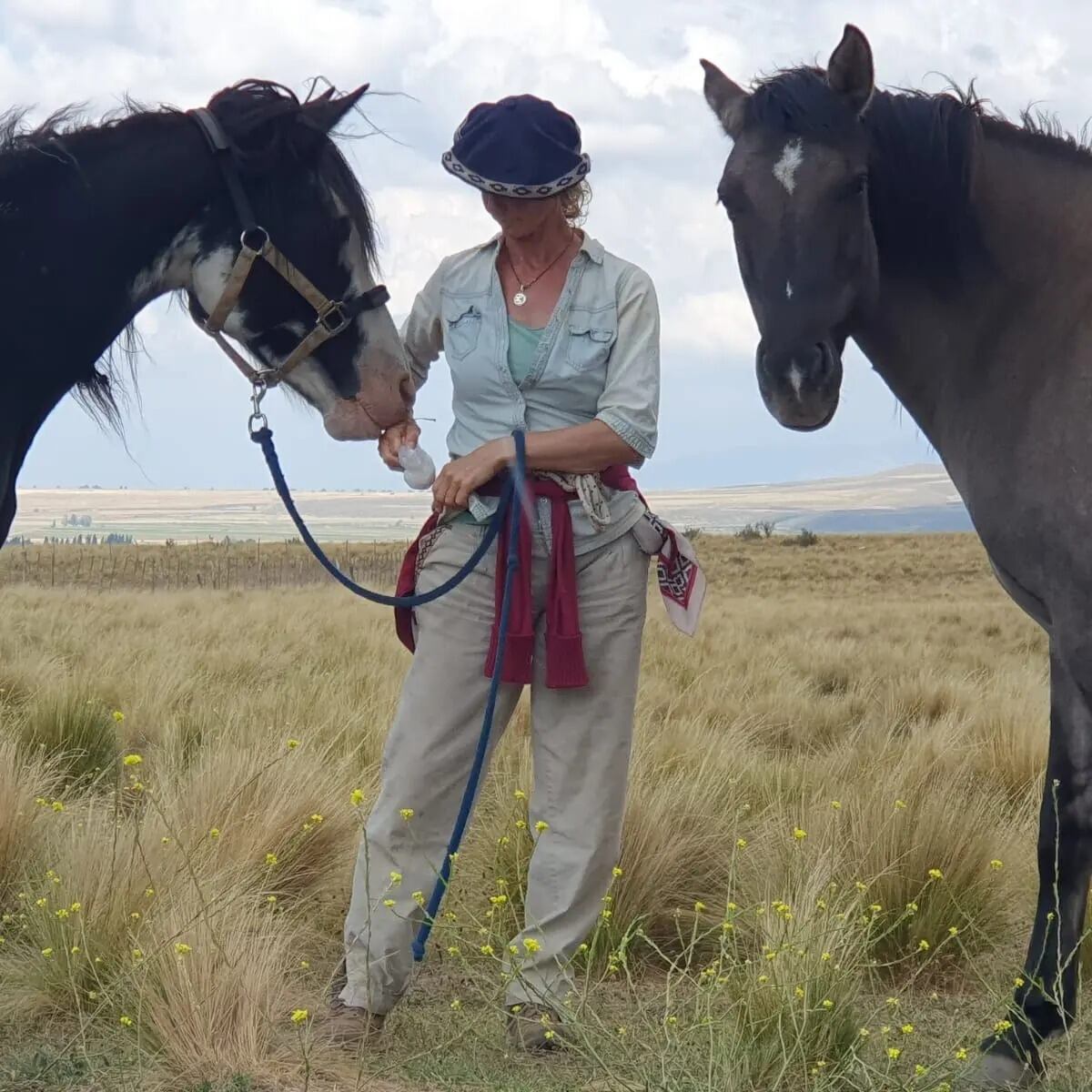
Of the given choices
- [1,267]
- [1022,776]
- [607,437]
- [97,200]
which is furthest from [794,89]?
[1022,776]

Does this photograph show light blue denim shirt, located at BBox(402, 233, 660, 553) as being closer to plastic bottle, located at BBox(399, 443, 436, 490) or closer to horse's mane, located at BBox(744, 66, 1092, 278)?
plastic bottle, located at BBox(399, 443, 436, 490)

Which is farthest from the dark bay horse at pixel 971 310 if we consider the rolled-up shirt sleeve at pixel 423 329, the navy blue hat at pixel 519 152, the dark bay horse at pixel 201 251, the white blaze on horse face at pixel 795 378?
the dark bay horse at pixel 201 251

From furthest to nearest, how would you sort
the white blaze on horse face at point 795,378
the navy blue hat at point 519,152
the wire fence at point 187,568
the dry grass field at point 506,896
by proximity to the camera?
the wire fence at point 187,568 → the white blaze on horse face at point 795,378 → the navy blue hat at point 519,152 → the dry grass field at point 506,896

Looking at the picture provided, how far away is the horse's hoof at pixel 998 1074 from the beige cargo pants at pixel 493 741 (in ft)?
3.45

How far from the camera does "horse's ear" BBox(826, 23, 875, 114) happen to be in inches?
136

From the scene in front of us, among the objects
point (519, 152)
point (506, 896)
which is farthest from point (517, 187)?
point (506, 896)

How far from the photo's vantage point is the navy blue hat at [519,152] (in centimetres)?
319

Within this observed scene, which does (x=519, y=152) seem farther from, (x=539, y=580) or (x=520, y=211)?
(x=539, y=580)

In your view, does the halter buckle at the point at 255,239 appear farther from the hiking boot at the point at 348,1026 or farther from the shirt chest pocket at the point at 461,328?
the hiking boot at the point at 348,1026

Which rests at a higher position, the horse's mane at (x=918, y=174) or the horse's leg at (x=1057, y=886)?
the horse's mane at (x=918, y=174)

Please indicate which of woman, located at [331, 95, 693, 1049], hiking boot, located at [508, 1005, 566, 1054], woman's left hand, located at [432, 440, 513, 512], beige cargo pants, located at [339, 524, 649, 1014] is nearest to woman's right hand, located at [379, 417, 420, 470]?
woman, located at [331, 95, 693, 1049]

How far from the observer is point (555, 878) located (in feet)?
11.5

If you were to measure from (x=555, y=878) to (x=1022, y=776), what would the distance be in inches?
135

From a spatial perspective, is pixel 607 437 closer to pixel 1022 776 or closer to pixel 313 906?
pixel 313 906
